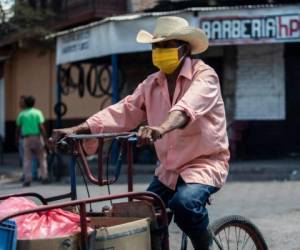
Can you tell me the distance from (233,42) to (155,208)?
11.0m

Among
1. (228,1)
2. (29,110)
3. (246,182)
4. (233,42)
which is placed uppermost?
(228,1)

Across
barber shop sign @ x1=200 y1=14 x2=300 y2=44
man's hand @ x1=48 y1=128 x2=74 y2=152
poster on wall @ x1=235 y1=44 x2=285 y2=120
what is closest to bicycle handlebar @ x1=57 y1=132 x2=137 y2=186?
man's hand @ x1=48 y1=128 x2=74 y2=152

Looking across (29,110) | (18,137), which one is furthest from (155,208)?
(18,137)

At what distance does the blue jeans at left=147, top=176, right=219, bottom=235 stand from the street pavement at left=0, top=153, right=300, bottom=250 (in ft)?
9.29

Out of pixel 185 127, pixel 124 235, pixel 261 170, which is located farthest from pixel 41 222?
pixel 261 170

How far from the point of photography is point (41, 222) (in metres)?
3.79

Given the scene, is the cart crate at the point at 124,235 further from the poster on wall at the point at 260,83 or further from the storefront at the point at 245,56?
the poster on wall at the point at 260,83

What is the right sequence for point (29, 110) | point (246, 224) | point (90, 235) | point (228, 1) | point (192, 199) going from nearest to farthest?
point (90, 235) < point (192, 199) < point (246, 224) < point (29, 110) < point (228, 1)

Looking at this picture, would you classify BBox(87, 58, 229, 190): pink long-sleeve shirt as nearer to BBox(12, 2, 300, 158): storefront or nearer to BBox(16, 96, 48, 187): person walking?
BBox(16, 96, 48, 187): person walking

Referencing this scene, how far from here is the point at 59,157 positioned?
1463 centimetres

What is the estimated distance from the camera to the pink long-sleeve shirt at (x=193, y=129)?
4.33 metres

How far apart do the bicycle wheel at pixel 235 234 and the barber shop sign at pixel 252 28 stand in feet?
32.6

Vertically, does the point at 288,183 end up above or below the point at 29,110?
below

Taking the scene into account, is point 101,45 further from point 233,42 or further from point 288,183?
point 288,183
